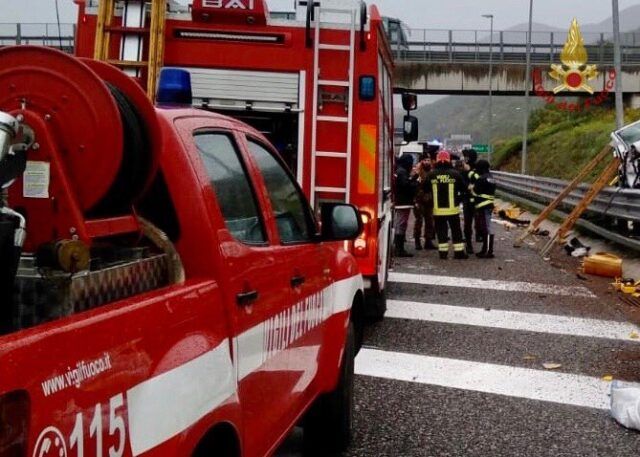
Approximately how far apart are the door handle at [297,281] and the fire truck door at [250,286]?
104mm

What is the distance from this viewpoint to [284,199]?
14.2 feet

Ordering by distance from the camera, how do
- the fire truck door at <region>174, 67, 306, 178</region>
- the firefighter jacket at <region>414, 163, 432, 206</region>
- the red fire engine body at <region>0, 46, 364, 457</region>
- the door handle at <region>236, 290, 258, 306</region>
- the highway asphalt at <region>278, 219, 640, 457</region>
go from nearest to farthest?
the red fire engine body at <region>0, 46, 364, 457</region> < the door handle at <region>236, 290, 258, 306</region> < the highway asphalt at <region>278, 219, 640, 457</region> < the fire truck door at <region>174, 67, 306, 178</region> < the firefighter jacket at <region>414, 163, 432, 206</region>

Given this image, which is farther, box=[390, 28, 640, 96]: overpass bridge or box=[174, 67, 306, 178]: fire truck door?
box=[390, 28, 640, 96]: overpass bridge

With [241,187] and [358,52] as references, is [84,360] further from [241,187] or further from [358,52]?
[358,52]

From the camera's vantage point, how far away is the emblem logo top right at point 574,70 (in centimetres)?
5012

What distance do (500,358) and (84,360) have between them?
6.10m

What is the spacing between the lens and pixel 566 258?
15281mm

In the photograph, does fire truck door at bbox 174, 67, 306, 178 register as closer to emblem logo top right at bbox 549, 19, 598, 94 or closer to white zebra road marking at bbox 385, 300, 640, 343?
white zebra road marking at bbox 385, 300, 640, 343

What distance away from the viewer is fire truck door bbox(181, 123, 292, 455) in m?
3.18

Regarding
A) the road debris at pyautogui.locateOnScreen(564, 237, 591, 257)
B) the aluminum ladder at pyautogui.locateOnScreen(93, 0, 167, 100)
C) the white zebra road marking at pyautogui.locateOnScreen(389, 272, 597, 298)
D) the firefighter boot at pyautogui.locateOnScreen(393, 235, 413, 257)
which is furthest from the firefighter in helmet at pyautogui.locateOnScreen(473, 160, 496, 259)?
the aluminum ladder at pyautogui.locateOnScreen(93, 0, 167, 100)

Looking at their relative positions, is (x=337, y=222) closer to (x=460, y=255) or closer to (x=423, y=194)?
(x=460, y=255)

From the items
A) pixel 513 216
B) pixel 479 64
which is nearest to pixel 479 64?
pixel 479 64

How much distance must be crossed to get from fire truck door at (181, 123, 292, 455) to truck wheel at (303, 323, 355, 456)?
1.08 meters

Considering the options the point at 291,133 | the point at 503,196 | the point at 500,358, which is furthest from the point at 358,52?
the point at 503,196
